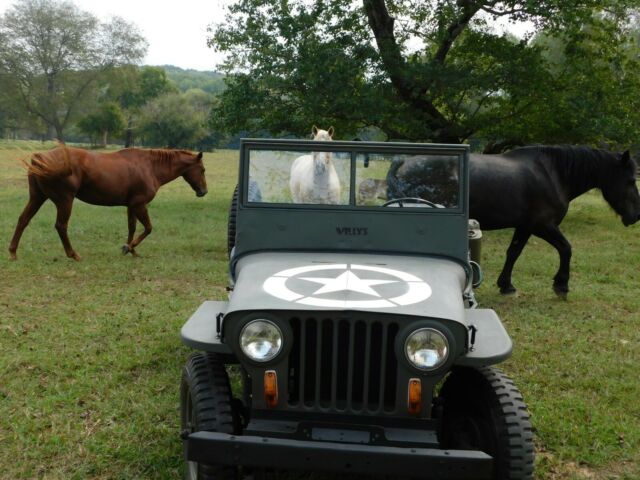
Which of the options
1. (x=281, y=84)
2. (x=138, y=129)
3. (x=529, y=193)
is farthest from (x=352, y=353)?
(x=138, y=129)

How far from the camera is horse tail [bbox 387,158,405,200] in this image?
177 inches

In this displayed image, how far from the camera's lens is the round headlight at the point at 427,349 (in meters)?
3.18

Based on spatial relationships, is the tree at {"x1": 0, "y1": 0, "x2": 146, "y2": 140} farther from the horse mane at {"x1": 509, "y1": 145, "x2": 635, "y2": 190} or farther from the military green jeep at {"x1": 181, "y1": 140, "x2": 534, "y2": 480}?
the military green jeep at {"x1": 181, "y1": 140, "x2": 534, "y2": 480}

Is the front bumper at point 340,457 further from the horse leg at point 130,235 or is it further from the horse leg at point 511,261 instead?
the horse leg at point 130,235

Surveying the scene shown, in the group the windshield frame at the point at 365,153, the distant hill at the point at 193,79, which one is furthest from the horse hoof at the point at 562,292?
the distant hill at the point at 193,79

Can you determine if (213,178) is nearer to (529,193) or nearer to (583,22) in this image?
(583,22)

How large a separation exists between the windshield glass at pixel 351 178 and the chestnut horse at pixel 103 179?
6.60 meters

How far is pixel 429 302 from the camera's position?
336 centimetres

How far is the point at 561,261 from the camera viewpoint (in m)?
8.79

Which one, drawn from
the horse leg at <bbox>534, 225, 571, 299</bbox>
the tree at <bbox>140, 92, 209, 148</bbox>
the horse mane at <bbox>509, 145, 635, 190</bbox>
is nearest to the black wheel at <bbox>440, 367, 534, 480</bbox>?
the horse leg at <bbox>534, 225, 571, 299</bbox>

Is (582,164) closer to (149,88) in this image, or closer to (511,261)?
(511,261)

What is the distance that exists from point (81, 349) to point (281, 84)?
11.3 meters

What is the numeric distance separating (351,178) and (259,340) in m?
1.52

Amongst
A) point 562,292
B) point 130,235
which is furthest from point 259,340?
point 130,235
